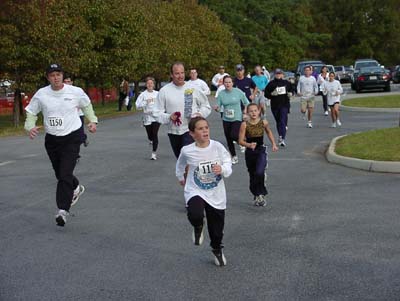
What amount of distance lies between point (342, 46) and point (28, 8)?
2540 inches

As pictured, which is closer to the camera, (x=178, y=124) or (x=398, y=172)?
(x=178, y=124)

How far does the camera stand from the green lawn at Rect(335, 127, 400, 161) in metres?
12.9

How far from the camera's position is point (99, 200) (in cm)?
1048

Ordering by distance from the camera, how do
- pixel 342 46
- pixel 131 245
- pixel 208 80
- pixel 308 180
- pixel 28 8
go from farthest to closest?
pixel 342 46, pixel 208 80, pixel 28 8, pixel 308 180, pixel 131 245

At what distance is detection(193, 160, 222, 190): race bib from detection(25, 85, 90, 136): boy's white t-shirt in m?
2.86

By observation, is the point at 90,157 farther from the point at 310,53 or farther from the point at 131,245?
the point at 310,53

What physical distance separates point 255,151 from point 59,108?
2713 millimetres

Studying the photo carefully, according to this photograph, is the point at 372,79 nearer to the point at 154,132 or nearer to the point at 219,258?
the point at 154,132

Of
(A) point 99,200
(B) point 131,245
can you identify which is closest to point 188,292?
(B) point 131,245

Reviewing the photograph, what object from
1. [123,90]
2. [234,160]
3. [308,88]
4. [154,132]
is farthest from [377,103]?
[123,90]

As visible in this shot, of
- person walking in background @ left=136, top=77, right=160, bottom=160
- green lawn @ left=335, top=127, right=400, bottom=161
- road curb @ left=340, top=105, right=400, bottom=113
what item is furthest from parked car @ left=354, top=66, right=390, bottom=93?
person walking in background @ left=136, top=77, right=160, bottom=160

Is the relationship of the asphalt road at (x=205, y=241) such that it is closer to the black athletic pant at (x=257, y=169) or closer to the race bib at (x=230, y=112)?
the black athletic pant at (x=257, y=169)

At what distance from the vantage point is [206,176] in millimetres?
6648

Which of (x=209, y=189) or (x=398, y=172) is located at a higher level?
(x=209, y=189)
